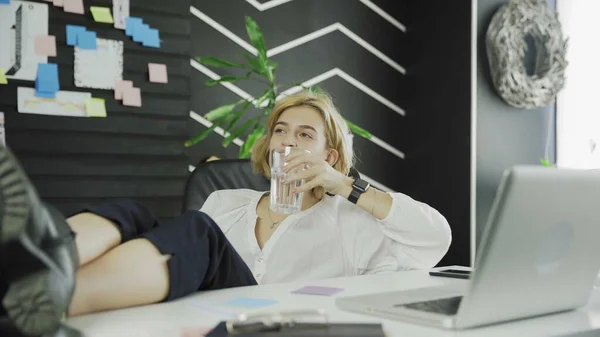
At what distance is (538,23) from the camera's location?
364 cm

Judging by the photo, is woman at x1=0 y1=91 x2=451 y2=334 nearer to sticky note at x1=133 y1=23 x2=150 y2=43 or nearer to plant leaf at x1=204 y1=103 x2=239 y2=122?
plant leaf at x1=204 y1=103 x2=239 y2=122

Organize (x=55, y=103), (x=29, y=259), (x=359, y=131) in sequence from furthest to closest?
(x=359, y=131) < (x=55, y=103) < (x=29, y=259)

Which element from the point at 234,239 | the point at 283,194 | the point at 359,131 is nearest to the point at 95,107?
the point at 359,131

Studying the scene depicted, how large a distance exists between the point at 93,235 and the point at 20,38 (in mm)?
2043

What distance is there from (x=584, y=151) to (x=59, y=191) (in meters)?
2.69

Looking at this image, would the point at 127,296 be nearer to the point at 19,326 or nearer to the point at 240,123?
the point at 19,326

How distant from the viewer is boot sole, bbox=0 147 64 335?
733 mm

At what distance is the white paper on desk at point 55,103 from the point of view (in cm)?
283

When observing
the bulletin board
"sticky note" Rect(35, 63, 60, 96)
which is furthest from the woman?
"sticky note" Rect(35, 63, 60, 96)

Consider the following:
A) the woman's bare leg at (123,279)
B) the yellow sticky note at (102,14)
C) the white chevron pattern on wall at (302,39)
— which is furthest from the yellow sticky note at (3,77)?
the woman's bare leg at (123,279)

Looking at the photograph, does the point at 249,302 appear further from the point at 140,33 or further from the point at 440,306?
the point at 140,33

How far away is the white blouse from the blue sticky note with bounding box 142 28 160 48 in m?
1.45

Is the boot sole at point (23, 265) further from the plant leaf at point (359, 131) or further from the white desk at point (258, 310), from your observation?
the plant leaf at point (359, 131)

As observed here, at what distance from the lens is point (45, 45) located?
2.85m
